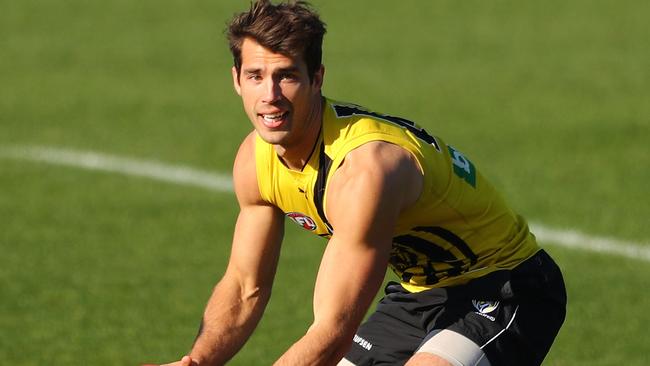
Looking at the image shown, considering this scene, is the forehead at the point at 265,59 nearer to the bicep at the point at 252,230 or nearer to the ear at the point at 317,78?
the ear at the point at 317,78

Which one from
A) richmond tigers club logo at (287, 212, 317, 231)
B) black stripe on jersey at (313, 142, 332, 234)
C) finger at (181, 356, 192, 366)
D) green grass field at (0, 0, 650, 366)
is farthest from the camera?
green grass field at (0, 0, 650, 366)

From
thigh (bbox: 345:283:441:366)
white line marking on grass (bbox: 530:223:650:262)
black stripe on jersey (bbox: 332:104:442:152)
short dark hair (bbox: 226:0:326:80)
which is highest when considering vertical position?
short dark hair (bbox: 226:0:326:80)

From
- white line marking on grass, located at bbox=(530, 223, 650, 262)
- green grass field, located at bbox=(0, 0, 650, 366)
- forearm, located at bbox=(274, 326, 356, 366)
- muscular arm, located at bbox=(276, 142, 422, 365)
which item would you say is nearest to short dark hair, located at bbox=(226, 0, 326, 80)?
muscular arm, located at bbox=(276, 142, 422, 365)

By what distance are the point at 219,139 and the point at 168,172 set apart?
1.16 metres

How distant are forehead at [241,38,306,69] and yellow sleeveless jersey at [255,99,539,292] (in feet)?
1.20

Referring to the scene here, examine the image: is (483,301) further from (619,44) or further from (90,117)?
(619,44)

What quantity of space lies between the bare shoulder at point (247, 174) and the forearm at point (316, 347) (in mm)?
1024

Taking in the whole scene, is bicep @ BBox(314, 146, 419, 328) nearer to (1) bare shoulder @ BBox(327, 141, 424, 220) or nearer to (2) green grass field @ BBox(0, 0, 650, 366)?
(1) bare shoulder @ BBox(327, 141, 424, 220)

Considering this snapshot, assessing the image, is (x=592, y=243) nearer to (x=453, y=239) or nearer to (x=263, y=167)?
(x=453, y=239)

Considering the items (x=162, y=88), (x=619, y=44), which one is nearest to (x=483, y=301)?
(x=162, y=88)

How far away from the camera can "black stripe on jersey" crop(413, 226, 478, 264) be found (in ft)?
21.2

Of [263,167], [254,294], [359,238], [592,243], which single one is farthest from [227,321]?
[592,243]

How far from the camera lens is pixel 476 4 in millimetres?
20219

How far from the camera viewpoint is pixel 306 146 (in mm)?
6277
